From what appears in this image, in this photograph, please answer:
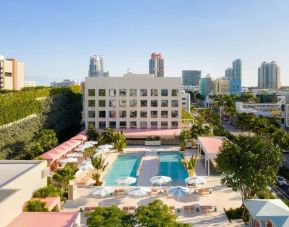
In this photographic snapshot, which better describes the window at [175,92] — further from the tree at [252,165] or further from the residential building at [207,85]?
the residential building at [207,85]

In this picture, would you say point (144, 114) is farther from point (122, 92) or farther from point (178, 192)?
point (178, 192)

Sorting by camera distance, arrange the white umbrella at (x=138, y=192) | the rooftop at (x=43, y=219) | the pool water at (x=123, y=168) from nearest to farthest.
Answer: the rooftop at (x=43, y=219), the white umbrella at (x=138, y=192), the pool water at (x=123, y=168)

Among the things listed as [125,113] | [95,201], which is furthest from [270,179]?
[125,113]

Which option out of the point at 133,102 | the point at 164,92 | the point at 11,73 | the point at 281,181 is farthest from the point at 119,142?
the point at 11,73

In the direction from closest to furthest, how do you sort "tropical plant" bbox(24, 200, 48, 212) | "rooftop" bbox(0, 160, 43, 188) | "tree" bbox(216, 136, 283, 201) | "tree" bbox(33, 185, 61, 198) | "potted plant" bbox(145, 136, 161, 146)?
"tropical plant" bbox(24, 200, 48, 212) < "rooftop" bbox(0, 160, 43, 188) < "tree" bbox(33, 185, 61, 198) < "tree" bbox(216, 136, 283, 201) < "potted plant" bbox(145, 136, 161, 146)

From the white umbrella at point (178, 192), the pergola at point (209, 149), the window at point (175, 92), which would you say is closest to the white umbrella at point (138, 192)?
the white umbrella at point (178, 192)

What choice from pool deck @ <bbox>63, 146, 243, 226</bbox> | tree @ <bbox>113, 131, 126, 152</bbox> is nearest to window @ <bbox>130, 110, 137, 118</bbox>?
tree @ <bbox>113, 131, 126, 152</bbox>

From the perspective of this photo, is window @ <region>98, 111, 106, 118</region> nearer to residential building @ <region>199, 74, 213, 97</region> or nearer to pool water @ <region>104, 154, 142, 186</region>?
pool water @ <region>104, 154, 142, 186</region>
